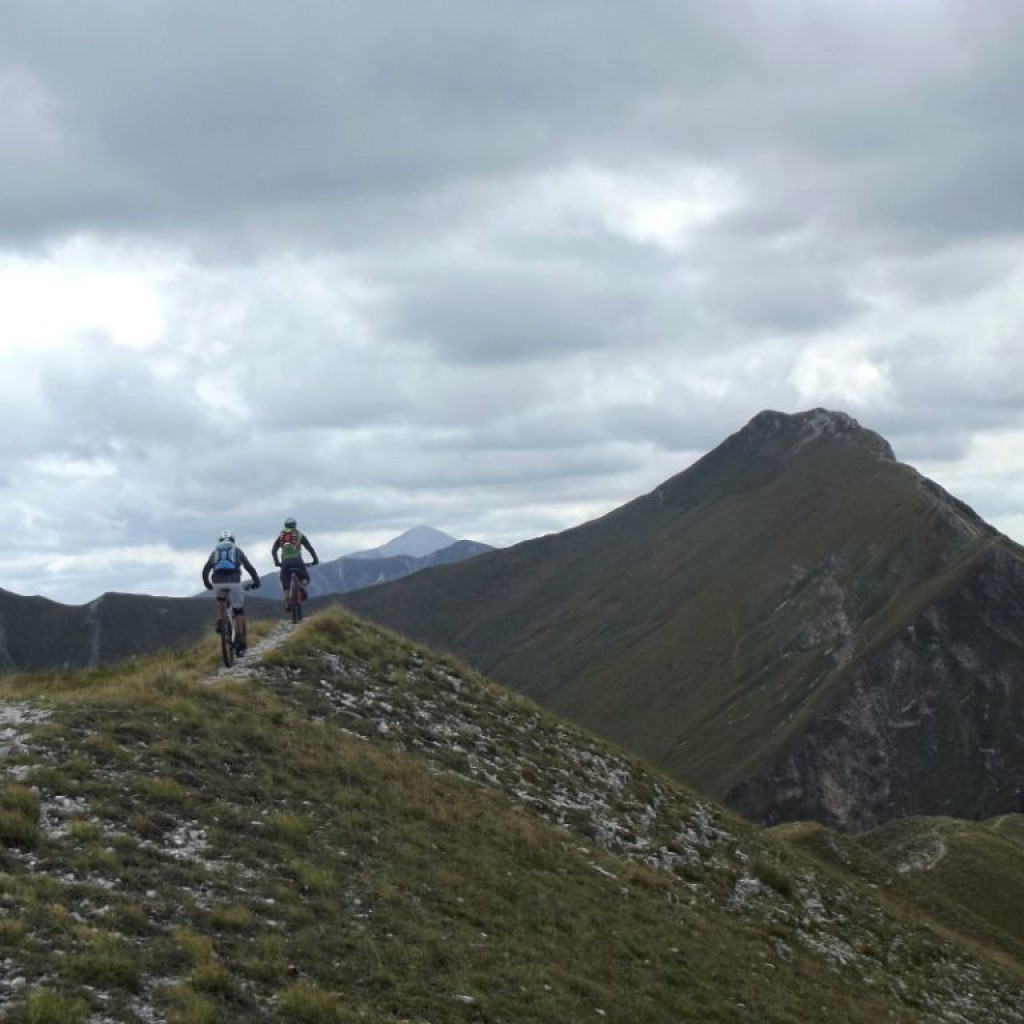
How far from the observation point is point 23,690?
27.4m

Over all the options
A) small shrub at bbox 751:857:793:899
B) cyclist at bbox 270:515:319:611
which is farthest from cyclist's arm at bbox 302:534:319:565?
small shrub at bbox 751:857:793:899

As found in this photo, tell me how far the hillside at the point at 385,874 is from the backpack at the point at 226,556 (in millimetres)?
2572

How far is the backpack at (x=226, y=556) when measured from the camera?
1175 inches

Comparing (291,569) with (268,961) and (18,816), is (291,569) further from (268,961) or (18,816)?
(268,961)

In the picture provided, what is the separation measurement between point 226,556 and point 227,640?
211 cm

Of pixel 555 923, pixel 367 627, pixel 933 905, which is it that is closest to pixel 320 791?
pixel 555 923

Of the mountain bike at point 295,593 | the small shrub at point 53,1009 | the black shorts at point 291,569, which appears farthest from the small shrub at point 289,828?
the mountain bike at point 295,593

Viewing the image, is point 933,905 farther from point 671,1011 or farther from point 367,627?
point 671,1011

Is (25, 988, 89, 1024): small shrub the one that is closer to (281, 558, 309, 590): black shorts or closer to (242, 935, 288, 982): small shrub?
(242, 935, 288, 982): small shrub

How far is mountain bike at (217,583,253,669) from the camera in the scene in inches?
1163

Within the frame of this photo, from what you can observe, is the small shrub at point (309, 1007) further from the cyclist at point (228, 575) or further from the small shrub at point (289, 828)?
the cyclist at point (228, 575)

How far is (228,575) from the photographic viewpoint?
97.5 ft

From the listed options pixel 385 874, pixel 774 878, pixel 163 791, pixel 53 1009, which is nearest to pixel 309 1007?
pixel 53 1009

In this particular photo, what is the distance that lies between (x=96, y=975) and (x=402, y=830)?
28.2ft
